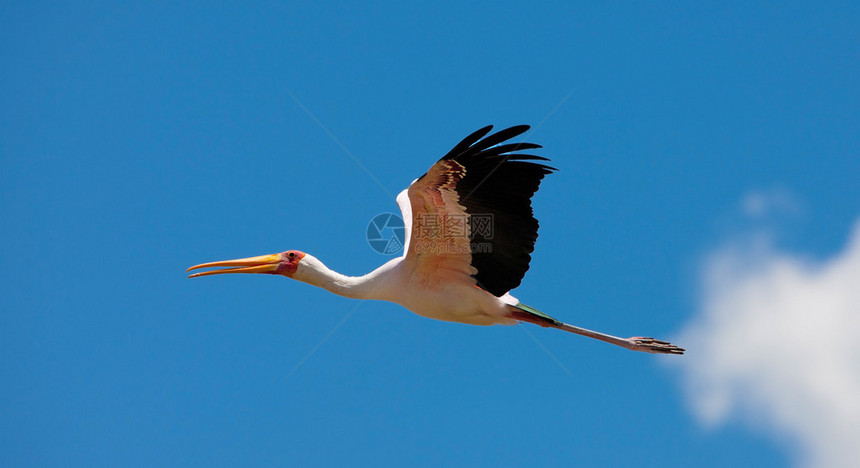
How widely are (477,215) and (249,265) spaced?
373cm

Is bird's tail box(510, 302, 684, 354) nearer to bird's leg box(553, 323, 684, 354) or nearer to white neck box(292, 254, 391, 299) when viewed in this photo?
bird's leg box(553, 323, 684, 354)

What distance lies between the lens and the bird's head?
41.4ft

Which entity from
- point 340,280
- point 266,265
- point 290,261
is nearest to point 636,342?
point 340,280

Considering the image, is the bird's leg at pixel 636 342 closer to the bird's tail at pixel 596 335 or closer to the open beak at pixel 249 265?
the bird's tail at pixel 596 335

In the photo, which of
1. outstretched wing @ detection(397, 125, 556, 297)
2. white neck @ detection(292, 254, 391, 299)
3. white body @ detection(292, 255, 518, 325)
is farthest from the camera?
white neck @ detection(292, 254, 391, 299)

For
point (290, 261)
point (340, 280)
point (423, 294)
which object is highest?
point (290, 261)

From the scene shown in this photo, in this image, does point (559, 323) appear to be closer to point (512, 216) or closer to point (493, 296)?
point (493, 296)

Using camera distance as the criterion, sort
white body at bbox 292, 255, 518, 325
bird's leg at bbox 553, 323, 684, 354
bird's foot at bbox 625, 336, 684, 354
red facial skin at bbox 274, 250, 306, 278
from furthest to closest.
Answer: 1. bird's foot at bbox 625, 336, 684, 354
2. red facial skin at bbox 274, 250, 306, 278
3. bird's leg at bbox 553, 323, 684, 354
4. white body at bbox 292, 255, 518, 325

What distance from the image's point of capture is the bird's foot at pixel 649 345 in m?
12.8

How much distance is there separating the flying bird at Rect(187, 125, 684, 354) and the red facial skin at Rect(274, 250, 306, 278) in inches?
0.5

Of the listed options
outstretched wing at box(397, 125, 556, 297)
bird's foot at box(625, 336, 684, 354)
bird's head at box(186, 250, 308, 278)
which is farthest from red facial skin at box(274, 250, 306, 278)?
bird's foot at box(625, 336, 684, 354)

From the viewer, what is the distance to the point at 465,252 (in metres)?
11.3

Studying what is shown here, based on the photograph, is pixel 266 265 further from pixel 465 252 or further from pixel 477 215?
pixel 477 215

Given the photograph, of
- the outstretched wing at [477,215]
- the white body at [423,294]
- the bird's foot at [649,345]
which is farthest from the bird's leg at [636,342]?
the outstretched wing at [477,215]
